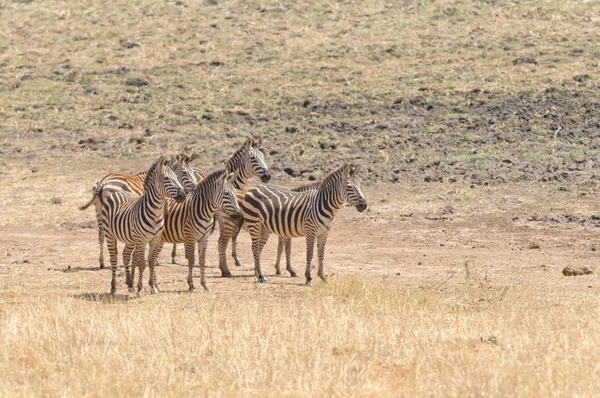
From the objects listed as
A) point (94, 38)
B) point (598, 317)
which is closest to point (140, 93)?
point (94, 38)

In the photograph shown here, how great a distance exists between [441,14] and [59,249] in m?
23.3

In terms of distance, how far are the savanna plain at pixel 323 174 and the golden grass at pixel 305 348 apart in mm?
32

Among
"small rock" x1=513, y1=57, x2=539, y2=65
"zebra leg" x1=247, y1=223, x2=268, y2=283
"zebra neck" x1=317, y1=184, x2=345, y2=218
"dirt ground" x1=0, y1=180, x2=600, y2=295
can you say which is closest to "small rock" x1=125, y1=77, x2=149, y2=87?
"dirt ground" x1=0, y1=180, x2=600, y2=295

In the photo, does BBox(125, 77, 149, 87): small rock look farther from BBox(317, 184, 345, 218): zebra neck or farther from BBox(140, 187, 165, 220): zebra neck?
BBox(140, 187, 165, 220): zebra neck

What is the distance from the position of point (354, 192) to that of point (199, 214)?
7.85ft

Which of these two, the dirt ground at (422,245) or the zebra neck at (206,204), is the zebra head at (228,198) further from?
the dirt ground at (422,245)

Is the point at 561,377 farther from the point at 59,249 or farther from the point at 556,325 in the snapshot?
→ the point at 59,249

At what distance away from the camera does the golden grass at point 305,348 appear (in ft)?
26.5

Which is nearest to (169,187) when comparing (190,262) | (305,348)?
(190,262)

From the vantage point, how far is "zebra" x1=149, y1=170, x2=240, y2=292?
45.3 feet

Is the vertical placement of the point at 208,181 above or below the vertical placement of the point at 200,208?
Answer: above

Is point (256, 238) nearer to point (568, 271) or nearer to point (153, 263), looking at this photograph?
point (153, 263)

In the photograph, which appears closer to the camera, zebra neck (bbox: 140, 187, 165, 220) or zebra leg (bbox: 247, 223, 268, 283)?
zebra neck (bbox: 140, 187, 165, 220)

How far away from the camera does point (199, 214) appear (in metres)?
13.9
